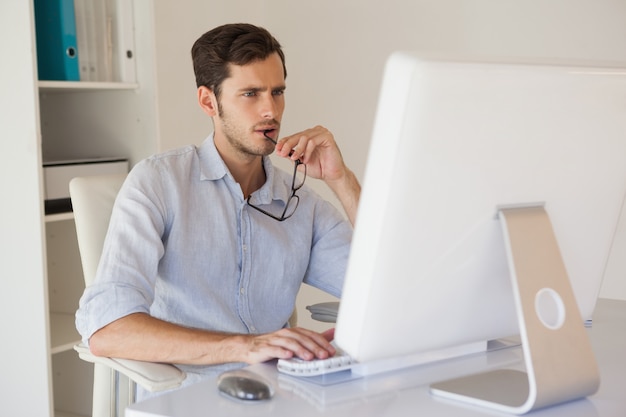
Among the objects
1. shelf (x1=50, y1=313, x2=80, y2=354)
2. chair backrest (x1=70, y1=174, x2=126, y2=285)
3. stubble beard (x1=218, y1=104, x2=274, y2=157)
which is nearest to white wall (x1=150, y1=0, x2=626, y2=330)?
shelf (x1=50, y1=313, x2=80, y2=354)

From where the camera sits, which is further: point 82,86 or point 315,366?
point 82,86

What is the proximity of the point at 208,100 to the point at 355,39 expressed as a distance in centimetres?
151

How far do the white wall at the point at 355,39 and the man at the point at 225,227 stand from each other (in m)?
1.32

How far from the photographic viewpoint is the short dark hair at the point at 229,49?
1.95m

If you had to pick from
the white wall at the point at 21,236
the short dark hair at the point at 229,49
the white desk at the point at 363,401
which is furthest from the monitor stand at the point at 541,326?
the white wall at the point at 21,236

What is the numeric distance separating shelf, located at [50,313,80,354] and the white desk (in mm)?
1318

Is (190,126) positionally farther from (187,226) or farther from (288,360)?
(288,360)

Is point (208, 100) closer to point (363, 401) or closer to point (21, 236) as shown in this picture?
point (21, 236)

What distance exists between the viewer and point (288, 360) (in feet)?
4.17

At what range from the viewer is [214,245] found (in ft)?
6.03

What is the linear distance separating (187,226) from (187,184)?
10cm

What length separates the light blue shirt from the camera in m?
1.67

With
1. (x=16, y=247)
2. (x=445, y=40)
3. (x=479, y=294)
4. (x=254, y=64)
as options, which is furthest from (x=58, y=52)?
(x=479, y=294)

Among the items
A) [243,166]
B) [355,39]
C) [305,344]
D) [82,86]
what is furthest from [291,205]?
[355,39]
